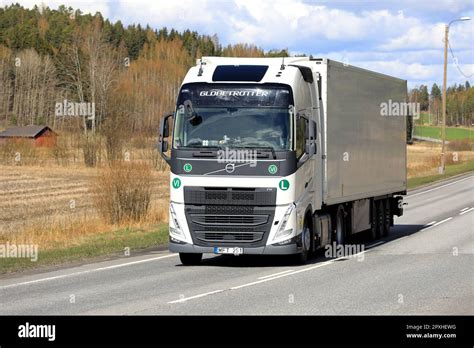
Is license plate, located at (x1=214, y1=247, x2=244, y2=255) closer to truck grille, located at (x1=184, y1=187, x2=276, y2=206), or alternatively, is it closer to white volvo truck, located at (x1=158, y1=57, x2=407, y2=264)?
white volvo truck, located at (x1=158, y1=57, x2=407, y2=264)

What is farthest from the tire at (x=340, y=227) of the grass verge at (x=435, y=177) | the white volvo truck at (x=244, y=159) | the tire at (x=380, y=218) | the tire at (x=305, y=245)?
the grass verge at (x=435, y=177)

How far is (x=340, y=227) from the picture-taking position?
67.7 ft

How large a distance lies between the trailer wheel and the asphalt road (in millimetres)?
659

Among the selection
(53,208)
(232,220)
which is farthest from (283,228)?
(53,208)

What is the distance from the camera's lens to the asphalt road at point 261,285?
474 inches

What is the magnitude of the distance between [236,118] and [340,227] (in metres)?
4.82

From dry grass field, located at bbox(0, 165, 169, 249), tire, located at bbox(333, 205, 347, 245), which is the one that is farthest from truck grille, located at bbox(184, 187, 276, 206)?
dry grass field, located at bbox(0, 165, 169, 249)

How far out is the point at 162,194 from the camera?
39.4 m

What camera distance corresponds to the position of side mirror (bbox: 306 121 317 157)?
17.1m

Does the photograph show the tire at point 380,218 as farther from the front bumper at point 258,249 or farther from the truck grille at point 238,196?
the truck grille at point 238,196

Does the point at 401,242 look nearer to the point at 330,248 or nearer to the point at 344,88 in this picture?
the point at 330,248

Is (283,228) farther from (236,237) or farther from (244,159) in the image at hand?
(244,159)

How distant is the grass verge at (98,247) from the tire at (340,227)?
14.4 ft
